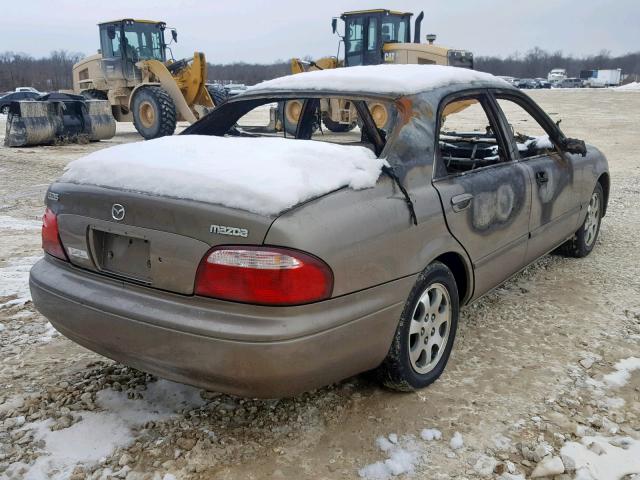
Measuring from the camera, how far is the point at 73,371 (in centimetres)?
318

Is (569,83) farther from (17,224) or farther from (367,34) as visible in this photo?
(17,224)

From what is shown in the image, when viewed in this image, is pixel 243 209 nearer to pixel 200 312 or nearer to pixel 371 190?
pixel 200 312

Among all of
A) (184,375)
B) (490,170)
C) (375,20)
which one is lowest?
(184,375)

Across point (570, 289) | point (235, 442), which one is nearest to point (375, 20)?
point (570, 289)

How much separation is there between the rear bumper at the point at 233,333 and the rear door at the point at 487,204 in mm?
590

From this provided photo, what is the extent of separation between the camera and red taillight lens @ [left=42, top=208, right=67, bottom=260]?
9.07 feet

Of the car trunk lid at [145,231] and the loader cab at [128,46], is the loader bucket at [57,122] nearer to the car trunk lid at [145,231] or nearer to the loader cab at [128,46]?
the loader cab at [128,46]

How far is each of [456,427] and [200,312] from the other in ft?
4.25

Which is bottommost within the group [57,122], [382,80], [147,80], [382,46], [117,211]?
[57,122]

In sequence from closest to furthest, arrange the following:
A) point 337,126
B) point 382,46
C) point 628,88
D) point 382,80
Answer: point 382,80
point 337,126
point 382,46
point 628,88

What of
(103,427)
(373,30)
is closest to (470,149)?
(103,427)

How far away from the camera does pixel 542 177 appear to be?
385cm

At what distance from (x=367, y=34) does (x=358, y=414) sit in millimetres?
14545

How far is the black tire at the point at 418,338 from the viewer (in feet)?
8.91
